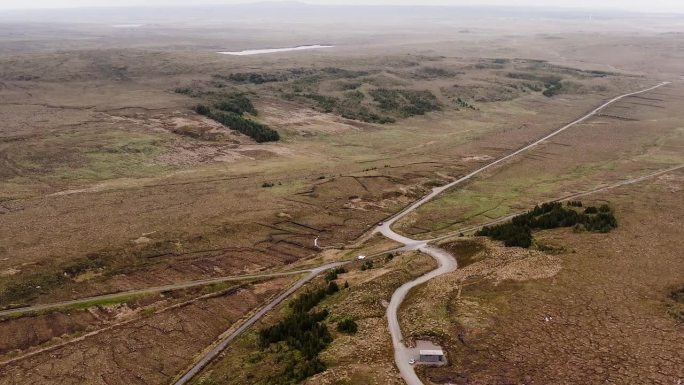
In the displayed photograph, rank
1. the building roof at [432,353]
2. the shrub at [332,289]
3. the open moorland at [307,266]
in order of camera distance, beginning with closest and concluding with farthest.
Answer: the building roof at [432,353] < the open moorland at [307,266] < the shrub at [332,289]

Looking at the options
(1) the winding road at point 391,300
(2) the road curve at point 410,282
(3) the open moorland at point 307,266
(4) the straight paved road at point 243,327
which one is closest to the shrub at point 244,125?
(3) the open moorland at point 307,266

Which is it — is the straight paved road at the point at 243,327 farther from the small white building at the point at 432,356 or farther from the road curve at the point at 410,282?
the small white building at the point at 432,356

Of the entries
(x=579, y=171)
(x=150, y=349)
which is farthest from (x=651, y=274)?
(x=579, y=171)

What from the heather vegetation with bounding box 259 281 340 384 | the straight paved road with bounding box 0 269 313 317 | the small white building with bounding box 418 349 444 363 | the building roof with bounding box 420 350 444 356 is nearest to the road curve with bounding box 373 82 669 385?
the small white building with bounding box 418 349 444 363

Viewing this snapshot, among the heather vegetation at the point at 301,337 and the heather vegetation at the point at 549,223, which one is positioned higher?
the heather vegetation at the point at 549,223

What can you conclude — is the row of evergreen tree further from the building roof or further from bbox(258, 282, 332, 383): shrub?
the building roof
